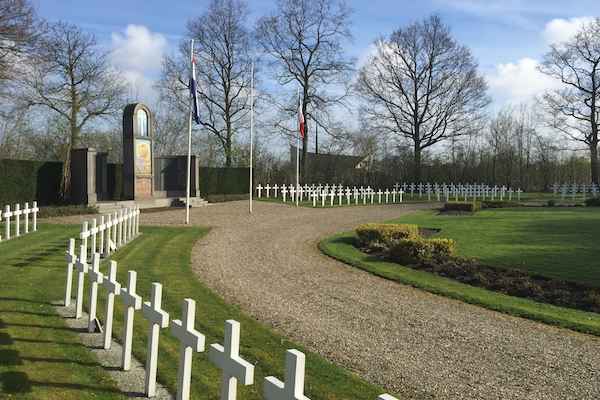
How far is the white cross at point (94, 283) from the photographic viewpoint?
18.1ft

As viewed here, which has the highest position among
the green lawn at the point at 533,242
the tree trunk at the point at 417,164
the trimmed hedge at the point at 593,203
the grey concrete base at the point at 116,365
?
the tree trunk at the point at 417,164

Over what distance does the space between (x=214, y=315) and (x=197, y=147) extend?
42.3 metres

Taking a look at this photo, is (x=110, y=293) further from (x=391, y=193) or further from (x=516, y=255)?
(x=391, y=193)

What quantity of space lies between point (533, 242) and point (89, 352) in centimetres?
1249

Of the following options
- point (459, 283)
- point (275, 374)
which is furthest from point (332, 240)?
point (275, 374)

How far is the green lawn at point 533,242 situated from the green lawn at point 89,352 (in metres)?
6.44

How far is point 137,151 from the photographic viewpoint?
26156mm

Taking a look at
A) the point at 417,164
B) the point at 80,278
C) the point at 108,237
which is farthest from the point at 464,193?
the point at 80,278

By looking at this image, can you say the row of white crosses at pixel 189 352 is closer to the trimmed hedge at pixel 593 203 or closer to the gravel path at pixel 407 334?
the gravel path at pixel 407 334

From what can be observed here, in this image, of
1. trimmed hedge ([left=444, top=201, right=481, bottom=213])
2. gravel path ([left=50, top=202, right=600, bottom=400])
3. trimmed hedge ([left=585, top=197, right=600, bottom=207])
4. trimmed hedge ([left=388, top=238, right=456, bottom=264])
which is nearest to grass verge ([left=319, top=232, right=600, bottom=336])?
gravel path ([left=50, top=202, right=600, bottom=400])

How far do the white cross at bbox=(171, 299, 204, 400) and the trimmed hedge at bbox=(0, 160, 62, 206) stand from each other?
2190cm

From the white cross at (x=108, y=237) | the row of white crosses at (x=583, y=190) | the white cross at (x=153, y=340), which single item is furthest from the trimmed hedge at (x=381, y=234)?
the row of white crosses at (x=583, y=190)

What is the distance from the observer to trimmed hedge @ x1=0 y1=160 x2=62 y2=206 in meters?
22.5

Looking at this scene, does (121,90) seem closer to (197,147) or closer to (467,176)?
(197,147)
